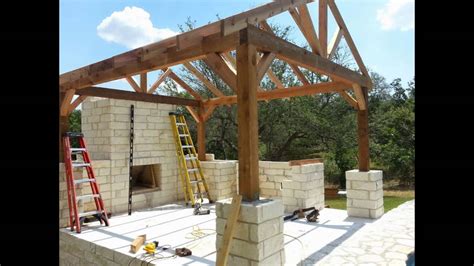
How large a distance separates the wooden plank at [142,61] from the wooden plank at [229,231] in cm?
157

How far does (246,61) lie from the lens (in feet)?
10.4

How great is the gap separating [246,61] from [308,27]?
5.57 ft

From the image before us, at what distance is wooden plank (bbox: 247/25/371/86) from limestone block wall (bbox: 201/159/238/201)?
12.3ft

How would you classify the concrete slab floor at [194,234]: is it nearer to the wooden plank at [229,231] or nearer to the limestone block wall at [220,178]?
the wooden plank at [229,231]

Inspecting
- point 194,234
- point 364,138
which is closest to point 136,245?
point 194,234

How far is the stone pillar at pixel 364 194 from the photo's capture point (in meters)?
5.66

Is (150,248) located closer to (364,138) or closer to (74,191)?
(74,191)

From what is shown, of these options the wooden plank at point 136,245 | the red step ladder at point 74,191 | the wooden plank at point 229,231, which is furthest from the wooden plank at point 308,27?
the red step ladder at point 74,191

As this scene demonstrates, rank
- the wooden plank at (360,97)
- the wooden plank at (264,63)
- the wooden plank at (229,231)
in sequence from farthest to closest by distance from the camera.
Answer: the wooden plank at (360,97), the wooden plank at (264,63), the wooden plank at (229,231)

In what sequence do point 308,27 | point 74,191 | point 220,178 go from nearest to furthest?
point 308,27, point 74,191, point 220,178
